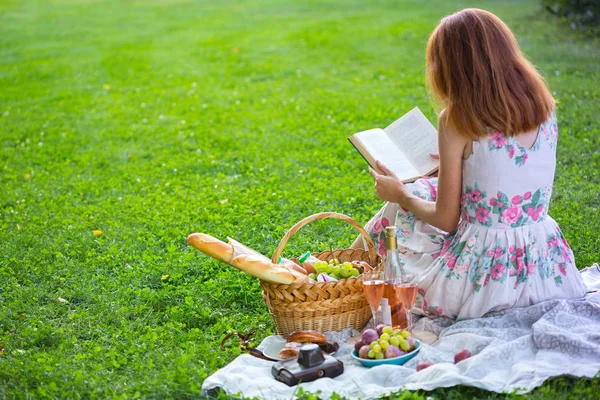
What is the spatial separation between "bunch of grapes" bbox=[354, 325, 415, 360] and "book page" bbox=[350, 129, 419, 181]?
0.89m

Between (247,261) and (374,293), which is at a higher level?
(247,261)

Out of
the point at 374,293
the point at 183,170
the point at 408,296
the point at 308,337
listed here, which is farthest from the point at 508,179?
the point at 183,170

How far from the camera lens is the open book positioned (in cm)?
402

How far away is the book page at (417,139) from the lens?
13.3 feet

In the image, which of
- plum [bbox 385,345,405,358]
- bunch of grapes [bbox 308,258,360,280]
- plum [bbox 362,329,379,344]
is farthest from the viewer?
bunch of grapes [bbox 308,258,360,280]

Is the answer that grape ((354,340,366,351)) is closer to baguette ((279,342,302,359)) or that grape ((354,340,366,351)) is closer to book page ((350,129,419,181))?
baguette ((279,342,302,359))

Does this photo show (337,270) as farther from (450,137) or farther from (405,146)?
(450,137)

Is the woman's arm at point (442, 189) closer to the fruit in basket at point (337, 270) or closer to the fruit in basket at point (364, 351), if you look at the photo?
the fruit in basket at point (337, 270)

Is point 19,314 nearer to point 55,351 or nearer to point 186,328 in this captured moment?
point 55,351

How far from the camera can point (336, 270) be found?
398 centimetres

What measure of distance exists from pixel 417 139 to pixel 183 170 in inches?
146

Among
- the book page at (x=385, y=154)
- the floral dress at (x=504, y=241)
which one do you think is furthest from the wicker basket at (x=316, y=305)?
the book page at (x=385, y=154)

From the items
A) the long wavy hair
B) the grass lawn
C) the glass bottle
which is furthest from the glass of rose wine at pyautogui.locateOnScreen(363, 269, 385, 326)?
the long wavy hair

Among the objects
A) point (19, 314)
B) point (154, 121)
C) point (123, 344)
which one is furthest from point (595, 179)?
point (154, 121)
